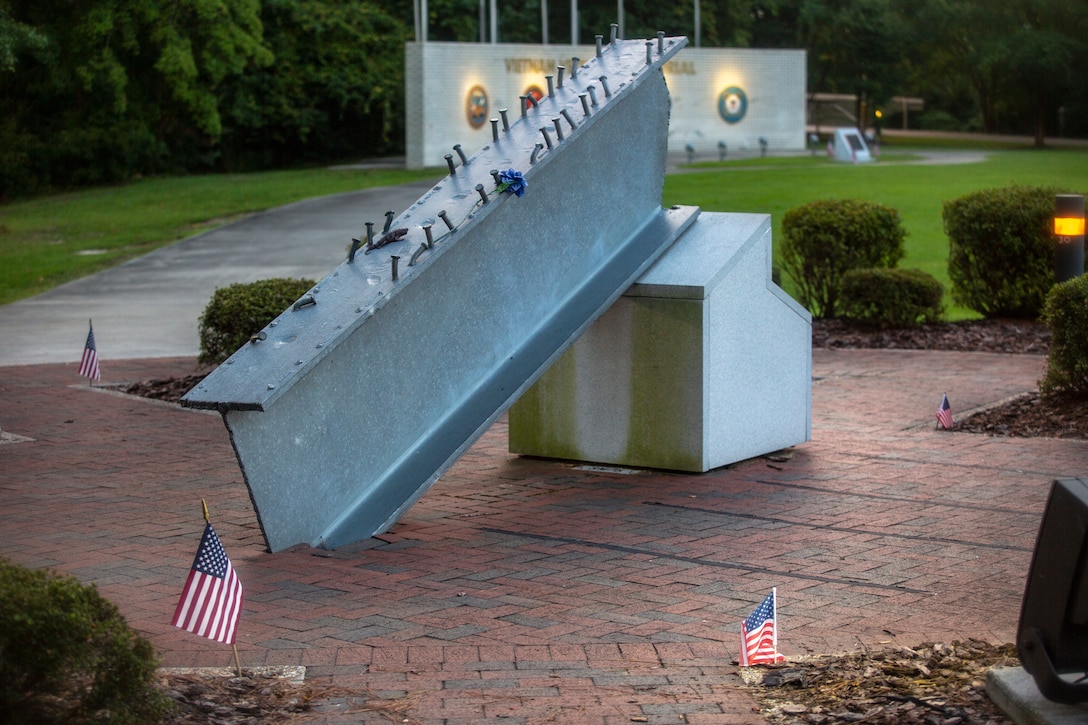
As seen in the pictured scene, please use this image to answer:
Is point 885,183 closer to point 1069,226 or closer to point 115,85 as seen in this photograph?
point 115,85

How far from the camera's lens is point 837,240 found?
585 inches

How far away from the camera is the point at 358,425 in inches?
260

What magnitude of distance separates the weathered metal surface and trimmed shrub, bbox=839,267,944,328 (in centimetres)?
604

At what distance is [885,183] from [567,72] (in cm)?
1028

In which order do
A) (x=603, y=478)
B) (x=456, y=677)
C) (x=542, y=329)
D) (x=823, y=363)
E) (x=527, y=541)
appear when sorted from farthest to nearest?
(x=823, y=363), (x=603, y=478), (x=542, y=329), (x=527, y=541), (x=456, y=677)

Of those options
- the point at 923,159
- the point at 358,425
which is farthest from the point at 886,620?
the point at 923,159

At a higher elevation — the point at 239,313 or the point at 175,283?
the point at 239,313

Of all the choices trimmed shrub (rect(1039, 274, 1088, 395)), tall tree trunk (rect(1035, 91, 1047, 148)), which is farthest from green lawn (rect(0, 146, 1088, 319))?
trimmed shrub (rect(1039, 274, 1088, 395))

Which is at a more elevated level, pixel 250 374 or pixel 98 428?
pixel 250 374

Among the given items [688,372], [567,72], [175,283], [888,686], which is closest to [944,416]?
[688,372]

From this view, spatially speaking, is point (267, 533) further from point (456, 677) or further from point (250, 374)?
point (456, 677)

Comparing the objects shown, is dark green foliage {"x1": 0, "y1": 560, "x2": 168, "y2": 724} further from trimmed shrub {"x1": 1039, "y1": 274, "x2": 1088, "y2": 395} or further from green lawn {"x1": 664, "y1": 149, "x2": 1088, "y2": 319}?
green lawn {"x1": 664, "y1": 149, "x2": 1088, "y2": 319}

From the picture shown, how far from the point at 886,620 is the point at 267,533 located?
2786 mm

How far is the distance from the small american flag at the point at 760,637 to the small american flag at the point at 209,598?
179cm
